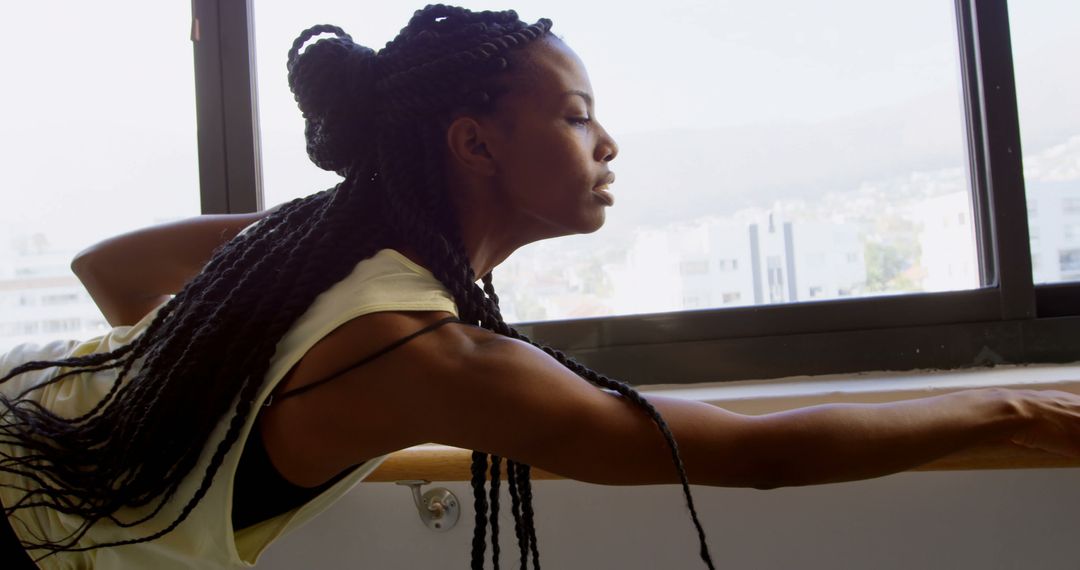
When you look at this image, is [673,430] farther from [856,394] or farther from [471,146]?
[856,394]

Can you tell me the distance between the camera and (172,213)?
1.41 metres

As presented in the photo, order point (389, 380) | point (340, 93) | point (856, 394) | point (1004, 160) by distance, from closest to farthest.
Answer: point (389, 380)
point (340, 93)
point (856, 394)
point (1004, 160)

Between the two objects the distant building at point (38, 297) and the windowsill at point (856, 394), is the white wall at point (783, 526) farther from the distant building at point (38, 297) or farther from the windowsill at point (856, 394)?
the distant building at point (38, 297)

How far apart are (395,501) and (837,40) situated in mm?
904

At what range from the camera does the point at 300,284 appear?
68 centimetres

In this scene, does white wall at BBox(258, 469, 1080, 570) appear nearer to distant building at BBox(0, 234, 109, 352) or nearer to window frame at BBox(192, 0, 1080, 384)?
window frame at BBox(192, 0, 1080, 384)

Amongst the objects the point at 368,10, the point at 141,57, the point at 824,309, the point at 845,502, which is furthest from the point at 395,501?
the point at 141,57

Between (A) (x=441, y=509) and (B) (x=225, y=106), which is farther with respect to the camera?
(B) (x=225, y=106)

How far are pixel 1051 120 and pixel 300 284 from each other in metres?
1.06

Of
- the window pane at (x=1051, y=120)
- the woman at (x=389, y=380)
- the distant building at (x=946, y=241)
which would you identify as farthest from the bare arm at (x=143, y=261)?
the window pane at (x=1051, y=120)

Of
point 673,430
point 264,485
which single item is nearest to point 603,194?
point 673,430

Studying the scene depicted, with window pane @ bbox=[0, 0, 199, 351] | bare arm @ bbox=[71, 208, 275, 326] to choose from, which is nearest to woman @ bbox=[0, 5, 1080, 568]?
bare arm @ bbox=[71, 208, 275, 326]

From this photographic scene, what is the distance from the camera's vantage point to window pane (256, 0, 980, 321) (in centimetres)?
121

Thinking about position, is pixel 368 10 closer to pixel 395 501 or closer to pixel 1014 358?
pixel 395 501
